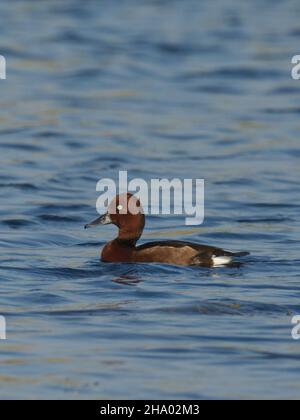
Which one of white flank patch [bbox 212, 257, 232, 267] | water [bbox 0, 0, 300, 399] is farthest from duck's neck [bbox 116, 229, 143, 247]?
white flank patch [bbox 212, 257, 232, 267]

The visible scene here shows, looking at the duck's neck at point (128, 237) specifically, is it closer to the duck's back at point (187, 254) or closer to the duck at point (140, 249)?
the duck at point (140, 249)

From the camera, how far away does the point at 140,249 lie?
12992 mm

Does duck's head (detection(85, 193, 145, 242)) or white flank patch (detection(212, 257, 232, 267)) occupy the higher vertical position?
duck's head (detection(85, 193, 145, 242))

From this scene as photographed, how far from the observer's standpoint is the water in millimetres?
9680

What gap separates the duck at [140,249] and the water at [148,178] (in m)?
0.12

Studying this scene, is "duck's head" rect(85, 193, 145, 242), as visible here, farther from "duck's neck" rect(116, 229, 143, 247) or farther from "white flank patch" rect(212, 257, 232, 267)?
"white flank patch" rect(212, 257, 232, 267)

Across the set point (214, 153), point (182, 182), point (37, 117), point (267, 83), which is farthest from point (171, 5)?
point (182, 182)

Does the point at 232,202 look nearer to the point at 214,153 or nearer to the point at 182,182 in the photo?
the point at 182,182

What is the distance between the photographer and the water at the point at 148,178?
31.8 ft

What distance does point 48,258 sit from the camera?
529 inches

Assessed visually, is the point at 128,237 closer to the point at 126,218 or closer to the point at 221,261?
the point at 126,218

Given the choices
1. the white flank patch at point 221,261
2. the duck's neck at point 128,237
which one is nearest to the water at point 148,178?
the white flank patch at point 221,261

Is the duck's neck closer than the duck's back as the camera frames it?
No

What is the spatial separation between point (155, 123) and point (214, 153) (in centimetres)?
230
